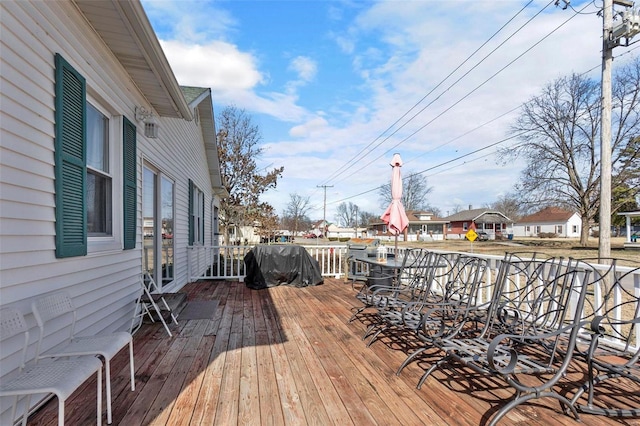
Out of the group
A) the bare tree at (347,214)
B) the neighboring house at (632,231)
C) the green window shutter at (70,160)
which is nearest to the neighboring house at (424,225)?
the bare tree at (347,214)

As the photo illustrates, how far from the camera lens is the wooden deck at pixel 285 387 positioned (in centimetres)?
204

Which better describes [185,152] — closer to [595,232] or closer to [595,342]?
[595,342]

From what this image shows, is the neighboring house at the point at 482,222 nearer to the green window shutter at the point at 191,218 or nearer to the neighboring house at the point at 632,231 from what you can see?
the neighboring house at the point at 632,231

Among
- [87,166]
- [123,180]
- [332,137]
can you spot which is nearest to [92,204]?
[87,166]

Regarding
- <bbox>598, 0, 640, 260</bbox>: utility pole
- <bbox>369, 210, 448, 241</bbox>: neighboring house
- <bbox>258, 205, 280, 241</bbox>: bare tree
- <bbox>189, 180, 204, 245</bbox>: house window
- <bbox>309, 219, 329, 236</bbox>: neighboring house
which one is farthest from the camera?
<bbox>369, 210, 448, 241</bbox>: neighboring house

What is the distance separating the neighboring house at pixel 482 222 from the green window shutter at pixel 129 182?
47.0 metres

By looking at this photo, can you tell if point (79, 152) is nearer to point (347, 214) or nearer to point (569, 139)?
point (569, 139)

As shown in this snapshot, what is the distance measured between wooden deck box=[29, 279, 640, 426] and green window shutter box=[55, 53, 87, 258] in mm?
1118

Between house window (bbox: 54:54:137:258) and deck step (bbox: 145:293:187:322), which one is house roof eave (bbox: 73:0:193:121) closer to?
house window (bbox: 54:54:137:258)

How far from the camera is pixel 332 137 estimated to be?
2122cm

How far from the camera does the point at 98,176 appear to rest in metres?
3.10

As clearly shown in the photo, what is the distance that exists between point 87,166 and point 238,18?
5.66m

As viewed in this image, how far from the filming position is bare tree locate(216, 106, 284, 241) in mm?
17094

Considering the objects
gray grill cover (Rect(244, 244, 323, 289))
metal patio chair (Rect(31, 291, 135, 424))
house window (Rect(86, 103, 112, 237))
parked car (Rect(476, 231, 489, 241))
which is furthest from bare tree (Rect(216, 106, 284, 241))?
parked car (Rect(476, 231, 489, 241))
